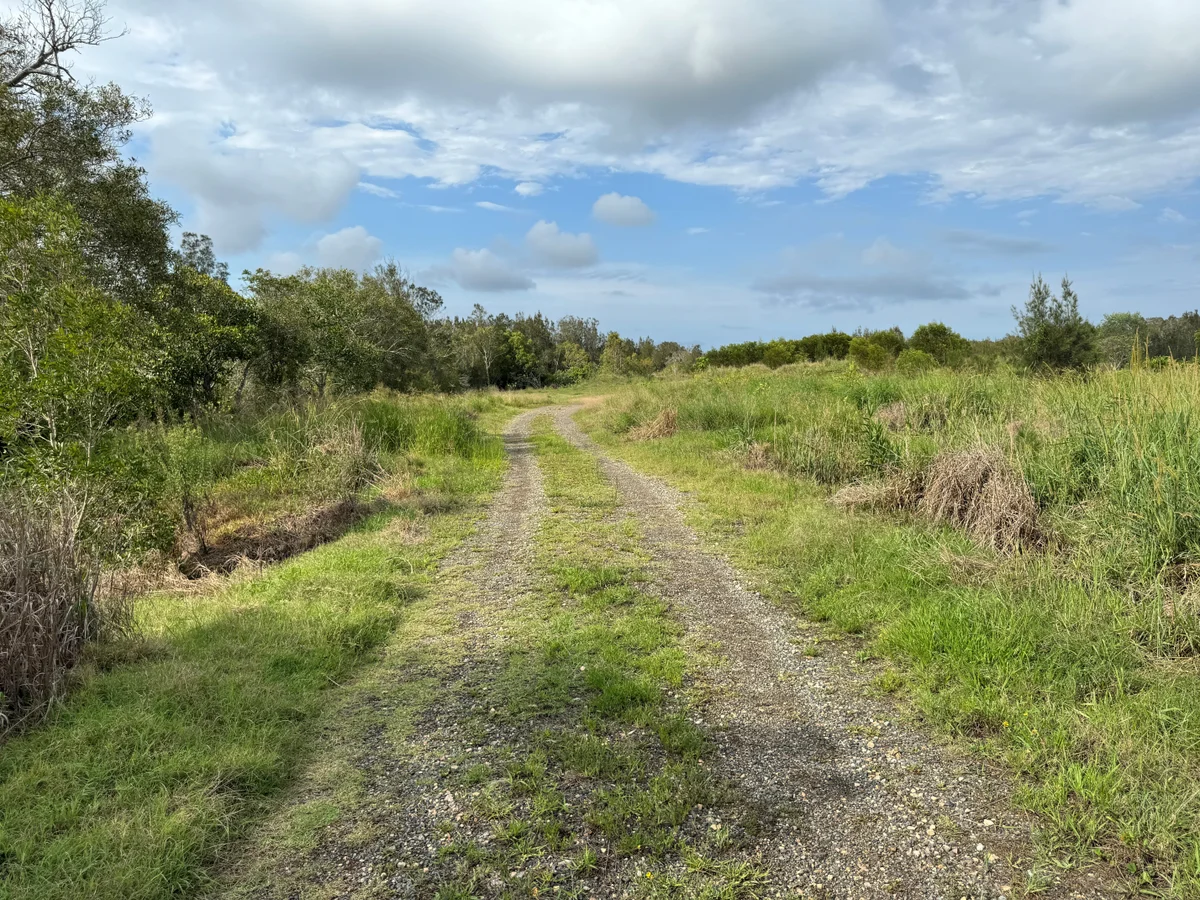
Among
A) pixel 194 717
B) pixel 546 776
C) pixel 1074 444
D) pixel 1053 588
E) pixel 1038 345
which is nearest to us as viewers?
pixel 546 776

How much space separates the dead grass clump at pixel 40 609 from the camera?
385 centimetres

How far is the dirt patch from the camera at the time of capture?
25.5 ft

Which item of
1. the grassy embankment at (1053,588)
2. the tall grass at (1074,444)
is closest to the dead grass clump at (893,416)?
the tall grass at (1074,444)

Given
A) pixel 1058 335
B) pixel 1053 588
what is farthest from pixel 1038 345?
pixel 1053 588

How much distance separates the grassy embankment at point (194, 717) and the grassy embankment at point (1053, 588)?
145 inches

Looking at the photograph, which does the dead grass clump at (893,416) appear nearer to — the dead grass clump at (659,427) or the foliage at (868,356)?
the dead grass clump at (659,427)

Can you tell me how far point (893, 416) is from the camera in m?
12.0

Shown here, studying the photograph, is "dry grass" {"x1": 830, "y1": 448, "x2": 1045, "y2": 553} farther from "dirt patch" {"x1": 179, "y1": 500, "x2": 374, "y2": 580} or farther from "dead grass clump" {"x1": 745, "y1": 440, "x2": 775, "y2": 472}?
"dirt patch" {"x1": 179, "y1": 500, "x2": 374, "y2": 580}

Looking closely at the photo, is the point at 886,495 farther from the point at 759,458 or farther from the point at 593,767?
the point at 593,767

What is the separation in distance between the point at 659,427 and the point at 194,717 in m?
14.3

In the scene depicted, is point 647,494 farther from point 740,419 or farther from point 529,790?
point 529,790

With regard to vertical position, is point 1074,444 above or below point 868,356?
below

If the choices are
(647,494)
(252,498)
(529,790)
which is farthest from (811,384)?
(529,790)

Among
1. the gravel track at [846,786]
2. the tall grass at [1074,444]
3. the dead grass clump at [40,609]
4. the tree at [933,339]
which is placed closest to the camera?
the gravel track at [846,786]
